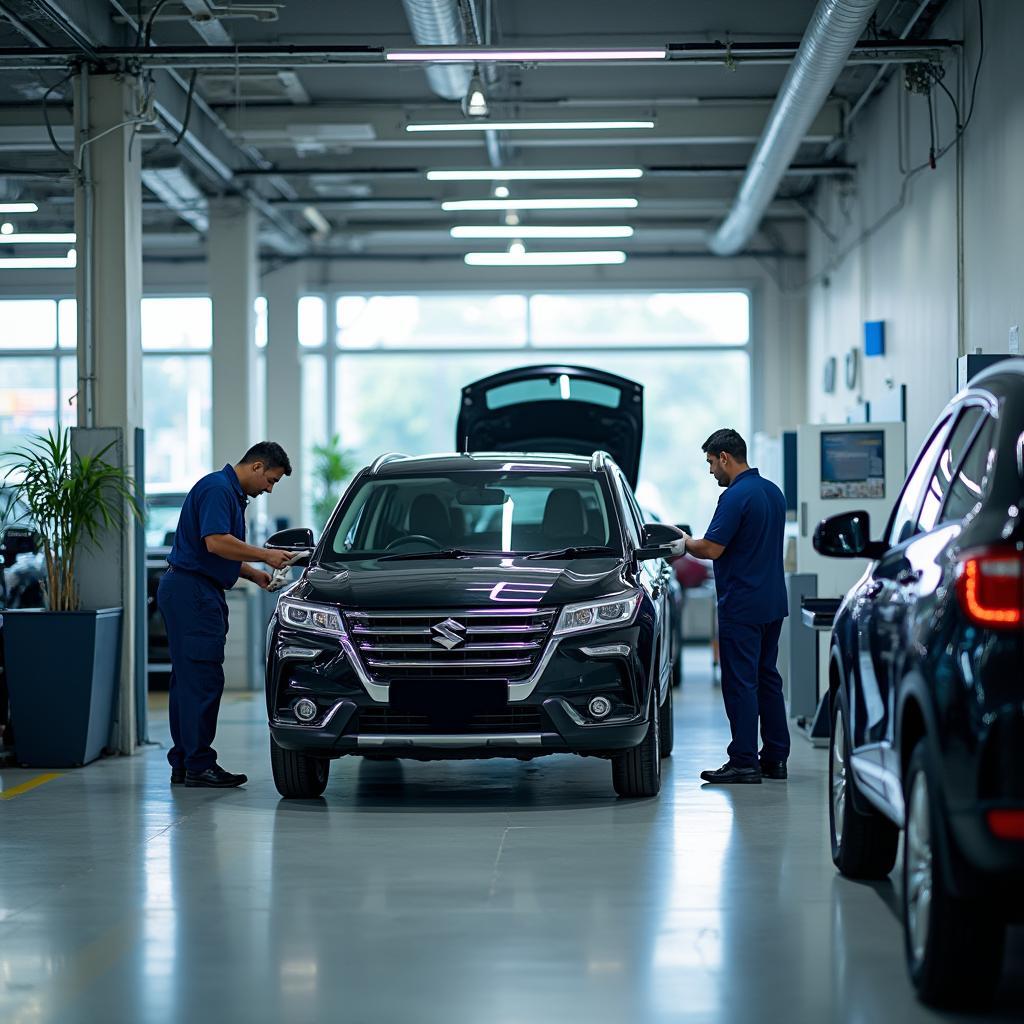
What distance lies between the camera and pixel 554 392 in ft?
35.8

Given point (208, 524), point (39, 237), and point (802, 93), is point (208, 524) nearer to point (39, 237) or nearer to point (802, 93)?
point (802, 93)

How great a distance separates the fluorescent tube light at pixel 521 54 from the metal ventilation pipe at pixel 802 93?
95cm

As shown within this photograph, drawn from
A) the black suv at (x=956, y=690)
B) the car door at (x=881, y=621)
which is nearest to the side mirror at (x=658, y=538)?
the car door at (x=881, y=621)

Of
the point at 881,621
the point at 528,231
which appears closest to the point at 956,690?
the point at 881,621

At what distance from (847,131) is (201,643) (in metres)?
9.13

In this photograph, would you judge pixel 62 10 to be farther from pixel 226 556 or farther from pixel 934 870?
pixel 934 870

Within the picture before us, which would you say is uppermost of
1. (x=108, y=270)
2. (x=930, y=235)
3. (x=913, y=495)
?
(x=930, y=235)

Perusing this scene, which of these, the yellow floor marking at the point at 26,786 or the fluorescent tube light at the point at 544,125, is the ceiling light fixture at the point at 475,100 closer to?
the fluorescent tube light at the point at 544,125

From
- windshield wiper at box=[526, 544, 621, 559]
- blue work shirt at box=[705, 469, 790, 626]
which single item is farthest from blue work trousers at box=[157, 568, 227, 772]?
blue work shirt at box=[705, 469, 790, 626]

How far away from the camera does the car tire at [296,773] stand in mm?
7242

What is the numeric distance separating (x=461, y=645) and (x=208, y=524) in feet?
5.52

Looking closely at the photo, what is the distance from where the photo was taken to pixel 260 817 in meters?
6.99

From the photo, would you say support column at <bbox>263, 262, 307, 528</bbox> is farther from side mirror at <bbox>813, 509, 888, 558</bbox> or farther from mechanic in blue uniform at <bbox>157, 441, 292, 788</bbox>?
side mirror at <bbox>813, 509, 888, 558</bbox>

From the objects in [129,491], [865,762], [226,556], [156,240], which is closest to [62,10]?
[129,491]
